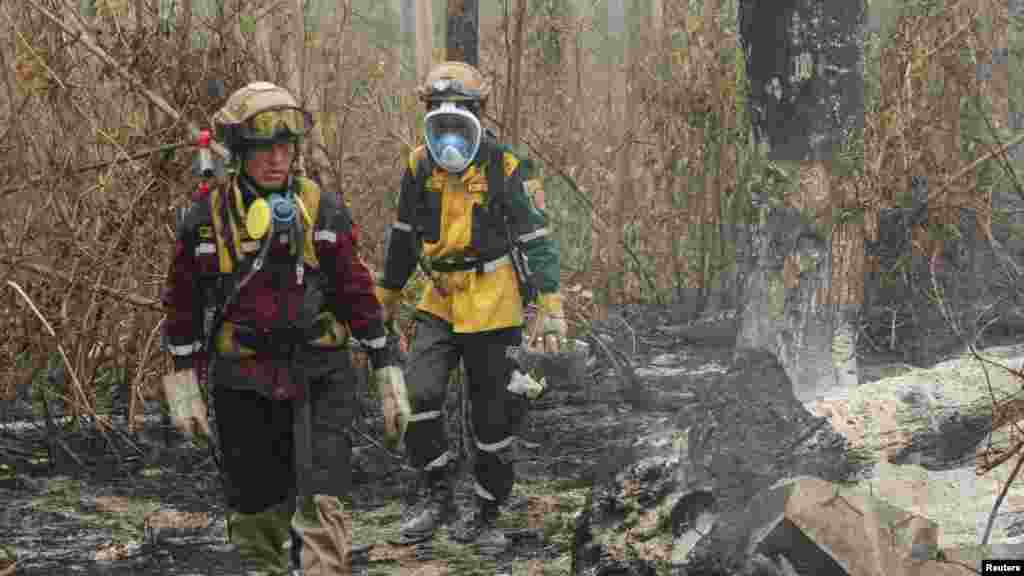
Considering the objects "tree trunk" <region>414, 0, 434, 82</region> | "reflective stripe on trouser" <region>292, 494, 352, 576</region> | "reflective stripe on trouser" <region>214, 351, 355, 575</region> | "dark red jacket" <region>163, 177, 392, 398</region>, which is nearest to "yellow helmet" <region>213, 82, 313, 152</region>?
"dark red jacket" <region>163, 177, 392, 398</region>

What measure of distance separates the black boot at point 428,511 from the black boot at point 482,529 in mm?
91

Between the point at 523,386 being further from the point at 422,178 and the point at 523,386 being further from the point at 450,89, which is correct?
the point at 450,89

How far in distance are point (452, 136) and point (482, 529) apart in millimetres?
1673

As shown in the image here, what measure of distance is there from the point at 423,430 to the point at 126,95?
217cm

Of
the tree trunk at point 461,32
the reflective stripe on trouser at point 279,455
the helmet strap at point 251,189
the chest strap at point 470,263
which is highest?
the tree trunk at point 461,32

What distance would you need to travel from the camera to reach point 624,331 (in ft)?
32.4

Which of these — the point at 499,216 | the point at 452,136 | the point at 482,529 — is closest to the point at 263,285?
the point at 452,136

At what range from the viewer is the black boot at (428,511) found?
582 cm

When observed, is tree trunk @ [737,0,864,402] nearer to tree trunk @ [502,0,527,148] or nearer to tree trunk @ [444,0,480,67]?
tree trunk @ [502,0,527,148]

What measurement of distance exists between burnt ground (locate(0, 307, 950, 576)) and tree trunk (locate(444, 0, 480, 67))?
2.10 metres

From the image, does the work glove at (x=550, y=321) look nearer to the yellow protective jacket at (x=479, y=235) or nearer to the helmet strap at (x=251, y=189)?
the yellow protective jacket at (x=479, y=235)

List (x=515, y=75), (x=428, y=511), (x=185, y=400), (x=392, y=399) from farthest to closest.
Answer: (x=515, y=75) → (x=428, y=511) → (x=392, y=399) → (x=185, y=400)

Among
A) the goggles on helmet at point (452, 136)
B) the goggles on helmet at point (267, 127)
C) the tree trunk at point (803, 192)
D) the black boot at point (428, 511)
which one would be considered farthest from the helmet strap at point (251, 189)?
the tree trunk at point (803, 192)

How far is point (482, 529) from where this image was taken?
5.91 m
